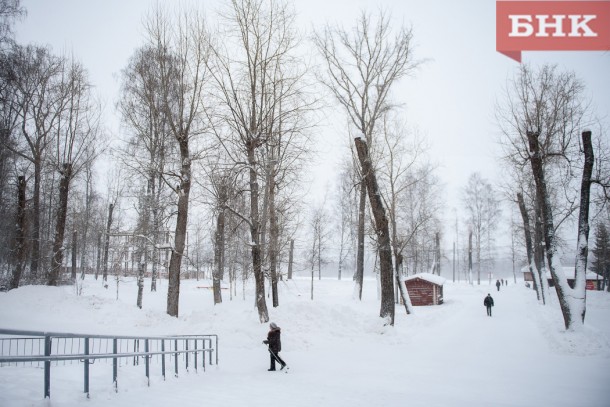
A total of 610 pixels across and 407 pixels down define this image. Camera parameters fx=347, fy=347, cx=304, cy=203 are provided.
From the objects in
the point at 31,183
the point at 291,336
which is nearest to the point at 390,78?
the point at 291,336

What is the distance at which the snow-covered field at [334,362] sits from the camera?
20.4 feet

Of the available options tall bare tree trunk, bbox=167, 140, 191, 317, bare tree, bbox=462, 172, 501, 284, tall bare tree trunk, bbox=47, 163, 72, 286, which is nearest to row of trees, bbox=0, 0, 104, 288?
tall bare tree trunk, bbox=47, 163, 72, 286

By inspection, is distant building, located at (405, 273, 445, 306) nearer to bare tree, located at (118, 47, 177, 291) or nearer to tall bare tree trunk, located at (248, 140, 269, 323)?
tall bare tree trunk, located at (248, 140, 269, 323)

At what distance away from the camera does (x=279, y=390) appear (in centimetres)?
698

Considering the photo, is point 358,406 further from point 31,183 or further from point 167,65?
point 31,183

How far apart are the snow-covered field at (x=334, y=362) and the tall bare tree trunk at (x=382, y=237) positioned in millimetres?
936

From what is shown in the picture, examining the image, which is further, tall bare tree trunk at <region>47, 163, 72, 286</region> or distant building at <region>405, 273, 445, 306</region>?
distant building at <region>405, 273, 445, 306</region>

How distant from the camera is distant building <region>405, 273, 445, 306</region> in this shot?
31.8 m

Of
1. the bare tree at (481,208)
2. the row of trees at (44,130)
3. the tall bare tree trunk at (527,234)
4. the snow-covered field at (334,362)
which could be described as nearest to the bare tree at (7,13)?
the row of trees at (44,130)

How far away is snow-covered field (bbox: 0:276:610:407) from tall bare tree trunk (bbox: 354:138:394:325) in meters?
0.94

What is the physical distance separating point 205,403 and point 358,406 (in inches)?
102

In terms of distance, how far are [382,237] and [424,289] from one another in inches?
823

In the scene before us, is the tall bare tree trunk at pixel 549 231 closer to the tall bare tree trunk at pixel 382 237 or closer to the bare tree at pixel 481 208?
the tall bare tree trunk at pixel 382 237

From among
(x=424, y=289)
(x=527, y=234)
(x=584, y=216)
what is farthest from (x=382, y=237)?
(x=424, y=289)
